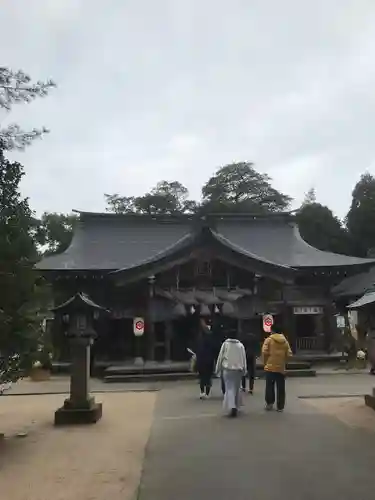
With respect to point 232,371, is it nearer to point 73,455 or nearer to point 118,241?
point 73,455

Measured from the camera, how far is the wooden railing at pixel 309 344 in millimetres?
25547

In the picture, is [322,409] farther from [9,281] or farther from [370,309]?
[9,281]

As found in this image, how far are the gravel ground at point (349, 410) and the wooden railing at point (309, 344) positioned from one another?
41.4 ft

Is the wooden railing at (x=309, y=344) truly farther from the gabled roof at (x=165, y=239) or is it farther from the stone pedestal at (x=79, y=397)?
the stone pedestal at (x=79, y=397)

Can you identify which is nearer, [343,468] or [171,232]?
[343,468]

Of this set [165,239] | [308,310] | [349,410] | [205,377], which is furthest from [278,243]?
[349,410]

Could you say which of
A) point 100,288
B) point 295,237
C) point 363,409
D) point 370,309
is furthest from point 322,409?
point 295,237

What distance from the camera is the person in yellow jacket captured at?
35.1ft

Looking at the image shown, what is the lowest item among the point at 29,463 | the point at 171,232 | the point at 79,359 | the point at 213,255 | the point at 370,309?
the point at 29,463

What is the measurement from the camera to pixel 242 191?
62.0m

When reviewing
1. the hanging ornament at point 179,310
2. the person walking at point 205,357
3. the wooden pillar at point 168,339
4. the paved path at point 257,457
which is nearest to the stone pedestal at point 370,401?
the paved path at point 257,457

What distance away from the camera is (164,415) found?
11.1 metres

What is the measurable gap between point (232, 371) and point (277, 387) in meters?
1.05

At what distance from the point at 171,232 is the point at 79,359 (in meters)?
20.7
